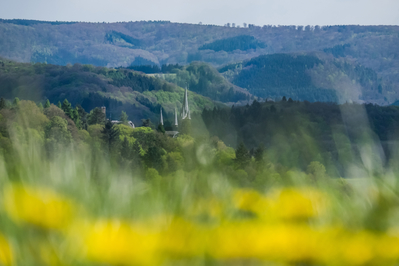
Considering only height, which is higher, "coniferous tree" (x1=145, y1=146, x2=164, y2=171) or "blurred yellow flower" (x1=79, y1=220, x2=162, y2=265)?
"coniferous tree" (x1=145, y1=146, x2=164, y2=171)

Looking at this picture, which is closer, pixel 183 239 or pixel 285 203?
pixel 183 239

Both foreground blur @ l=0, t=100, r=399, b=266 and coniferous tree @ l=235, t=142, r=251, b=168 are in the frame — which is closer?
foreground blur @ l=0, t=100, r=399, b=266

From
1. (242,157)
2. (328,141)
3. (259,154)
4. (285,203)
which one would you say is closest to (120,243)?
(285,203)

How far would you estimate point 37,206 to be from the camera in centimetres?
259

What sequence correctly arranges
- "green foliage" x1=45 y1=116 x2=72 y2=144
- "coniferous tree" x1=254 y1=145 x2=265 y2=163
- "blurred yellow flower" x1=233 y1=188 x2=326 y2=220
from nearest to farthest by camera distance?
"blurred yellow flower" x1=233 y1=188 x2=326 y2=220, "coniferous tree" x1=254 y1=145 x2=265 y2=163, "green foliage" x1=45 y1=116 x2=72 y2=144

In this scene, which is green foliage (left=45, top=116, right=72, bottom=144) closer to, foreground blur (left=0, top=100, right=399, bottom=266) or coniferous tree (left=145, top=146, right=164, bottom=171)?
coniferous tree (left=145, top=146, right=164, bottom=171)

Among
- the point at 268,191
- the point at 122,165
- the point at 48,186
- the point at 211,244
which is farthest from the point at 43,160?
the point at 268,191

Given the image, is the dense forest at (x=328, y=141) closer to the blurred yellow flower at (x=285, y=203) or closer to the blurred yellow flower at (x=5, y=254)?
the blurred yellow flower at (x=285, y=203)

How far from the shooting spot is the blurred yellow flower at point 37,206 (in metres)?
2.56

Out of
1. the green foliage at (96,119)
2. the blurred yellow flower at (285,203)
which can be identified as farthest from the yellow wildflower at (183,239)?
the green foliage at (96,119)

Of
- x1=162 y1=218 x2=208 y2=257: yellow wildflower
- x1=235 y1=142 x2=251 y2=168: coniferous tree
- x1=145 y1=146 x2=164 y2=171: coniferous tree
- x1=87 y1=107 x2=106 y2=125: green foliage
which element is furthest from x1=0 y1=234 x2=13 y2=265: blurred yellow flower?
x1=87 y1=107 x2=106 y2=125: green foliage

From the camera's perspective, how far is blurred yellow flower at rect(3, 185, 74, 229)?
2562mm

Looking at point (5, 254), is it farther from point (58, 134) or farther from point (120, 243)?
point (58, 134)

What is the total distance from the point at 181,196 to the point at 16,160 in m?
1.03
